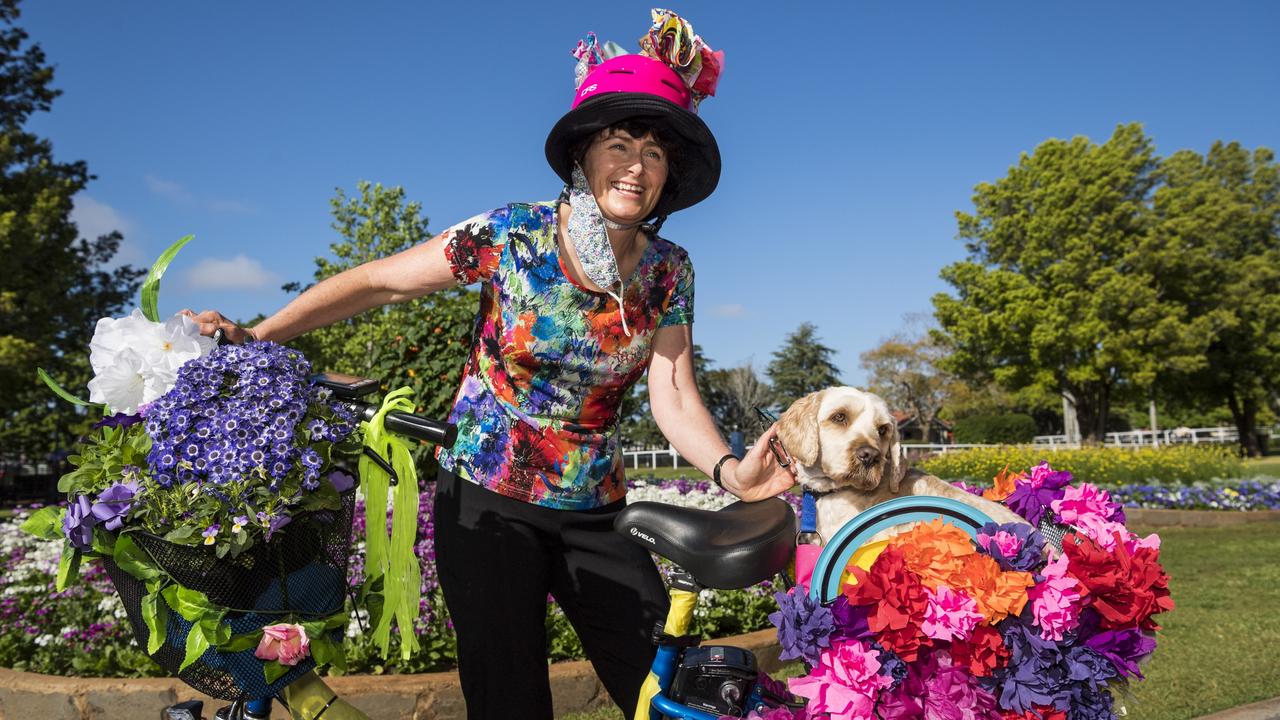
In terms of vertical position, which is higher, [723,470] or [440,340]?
[440,340]

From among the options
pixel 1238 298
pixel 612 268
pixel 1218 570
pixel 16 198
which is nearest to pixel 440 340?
→ pixel 612 268

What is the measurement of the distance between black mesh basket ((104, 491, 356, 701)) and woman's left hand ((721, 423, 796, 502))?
1.15 metres

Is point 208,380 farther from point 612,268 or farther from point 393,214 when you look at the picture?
point 393,214

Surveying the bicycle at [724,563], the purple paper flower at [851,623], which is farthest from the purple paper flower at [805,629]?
the bicycle at [724,563]

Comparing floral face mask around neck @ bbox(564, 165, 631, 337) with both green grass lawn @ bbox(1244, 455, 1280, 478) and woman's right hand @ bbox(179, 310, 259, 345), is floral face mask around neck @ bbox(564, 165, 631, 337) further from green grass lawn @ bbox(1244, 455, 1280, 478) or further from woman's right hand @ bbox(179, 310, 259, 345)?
green grass lawn @ bbox(1244, 455, 1280, 478)

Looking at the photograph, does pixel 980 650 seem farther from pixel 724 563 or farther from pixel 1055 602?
pixel 724 563

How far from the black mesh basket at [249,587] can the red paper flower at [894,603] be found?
120 cm

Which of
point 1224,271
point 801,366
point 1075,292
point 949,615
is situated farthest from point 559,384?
point 801,366

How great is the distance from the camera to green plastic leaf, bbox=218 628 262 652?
6.18 ft

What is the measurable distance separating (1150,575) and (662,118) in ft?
5.85

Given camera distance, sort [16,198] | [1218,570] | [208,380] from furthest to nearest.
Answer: [16,198] < [1218,570] < [208,380]

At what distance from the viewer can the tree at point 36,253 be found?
22.0 metres

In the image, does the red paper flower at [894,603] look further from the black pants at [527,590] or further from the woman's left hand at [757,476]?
the black pants at [527,590]

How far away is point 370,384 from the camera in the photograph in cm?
229
